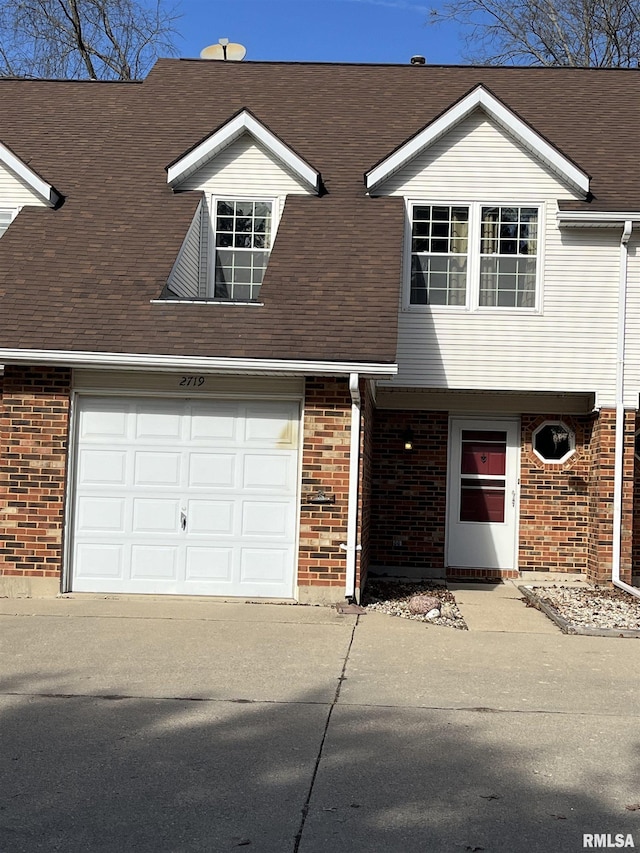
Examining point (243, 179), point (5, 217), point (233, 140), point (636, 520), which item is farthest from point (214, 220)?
point (636, 520)

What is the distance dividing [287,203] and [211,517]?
16.4 ft

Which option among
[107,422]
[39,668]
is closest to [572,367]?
[107,422]

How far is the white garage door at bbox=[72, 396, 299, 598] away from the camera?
37.1 feet

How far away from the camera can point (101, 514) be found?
37.3 ft

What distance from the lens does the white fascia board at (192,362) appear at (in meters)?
10.7

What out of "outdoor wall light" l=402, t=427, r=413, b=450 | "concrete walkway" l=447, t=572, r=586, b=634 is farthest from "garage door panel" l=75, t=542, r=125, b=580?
"outdoor wall light" l=402, t=427, r=413, b=450

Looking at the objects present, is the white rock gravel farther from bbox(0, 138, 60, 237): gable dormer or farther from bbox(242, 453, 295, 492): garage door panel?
bbox(0, 138, 60, 237): gable dormer

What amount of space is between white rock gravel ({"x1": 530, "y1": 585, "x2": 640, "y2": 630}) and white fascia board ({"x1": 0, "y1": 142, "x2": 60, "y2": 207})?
8.76 meters

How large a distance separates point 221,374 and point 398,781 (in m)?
6.71

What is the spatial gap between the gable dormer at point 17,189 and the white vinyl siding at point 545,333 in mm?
5433

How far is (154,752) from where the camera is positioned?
5590mm

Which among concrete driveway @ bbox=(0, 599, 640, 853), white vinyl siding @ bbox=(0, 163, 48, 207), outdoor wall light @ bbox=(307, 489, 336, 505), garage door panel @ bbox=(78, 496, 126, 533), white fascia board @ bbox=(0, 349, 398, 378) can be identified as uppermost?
white vinyl siding @ bbox=(0, 163, 48, 207)

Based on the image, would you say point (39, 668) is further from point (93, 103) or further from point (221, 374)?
point (93, 103)

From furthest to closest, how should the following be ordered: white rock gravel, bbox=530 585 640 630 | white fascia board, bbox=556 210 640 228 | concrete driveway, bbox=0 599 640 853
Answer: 1. white fascia board, bbox=556 210 640 228
2. white rock gravel, bbox=530 585 640 630
3. concrete driveway, bbox=0 599 640 853
